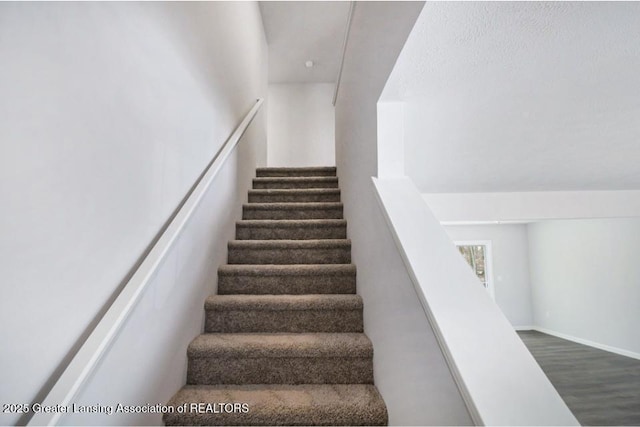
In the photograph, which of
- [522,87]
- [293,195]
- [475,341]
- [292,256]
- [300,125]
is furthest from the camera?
[300,125]

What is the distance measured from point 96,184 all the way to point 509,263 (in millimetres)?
8715

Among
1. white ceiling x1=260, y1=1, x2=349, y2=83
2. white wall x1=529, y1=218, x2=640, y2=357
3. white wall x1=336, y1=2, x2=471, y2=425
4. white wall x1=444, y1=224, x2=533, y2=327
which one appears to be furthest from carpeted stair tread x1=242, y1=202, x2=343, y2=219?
white wall x1=444, y1=224, x2=533, y2=327

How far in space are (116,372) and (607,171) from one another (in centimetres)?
343

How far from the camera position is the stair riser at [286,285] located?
6.24 ft

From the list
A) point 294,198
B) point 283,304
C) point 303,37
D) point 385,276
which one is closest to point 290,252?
point 283,304

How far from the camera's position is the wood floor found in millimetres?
3467

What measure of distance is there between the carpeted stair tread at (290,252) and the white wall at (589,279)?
222 inches

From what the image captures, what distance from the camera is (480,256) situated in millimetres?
7836

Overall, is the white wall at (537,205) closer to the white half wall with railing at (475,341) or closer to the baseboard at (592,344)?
the white half wall with railing at (475,341)

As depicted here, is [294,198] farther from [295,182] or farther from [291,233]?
[291,233]

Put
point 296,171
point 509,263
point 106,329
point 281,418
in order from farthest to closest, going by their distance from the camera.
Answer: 1. point 509,263
2. point 296,171
3. point 281,418
4. point 106,329

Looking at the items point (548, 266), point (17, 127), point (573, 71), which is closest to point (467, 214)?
point (573, 71)

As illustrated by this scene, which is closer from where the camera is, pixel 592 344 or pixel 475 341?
pixel 475 341

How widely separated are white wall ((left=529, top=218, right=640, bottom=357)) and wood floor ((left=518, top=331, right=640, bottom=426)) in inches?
18.3
